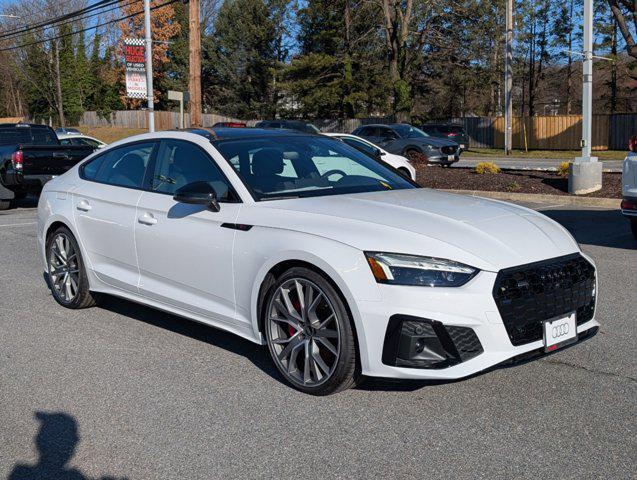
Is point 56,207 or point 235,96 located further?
point 235,96

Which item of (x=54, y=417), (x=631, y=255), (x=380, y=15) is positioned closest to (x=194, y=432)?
(x=54, y=417)

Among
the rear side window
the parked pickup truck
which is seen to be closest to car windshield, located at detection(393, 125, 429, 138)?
the rear side window

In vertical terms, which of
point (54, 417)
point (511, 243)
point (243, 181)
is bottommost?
point (54, 417)

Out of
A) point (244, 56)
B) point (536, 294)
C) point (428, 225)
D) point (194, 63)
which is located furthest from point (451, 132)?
point (536, 294)

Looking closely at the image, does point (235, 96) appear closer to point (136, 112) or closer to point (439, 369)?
point (136, 112)

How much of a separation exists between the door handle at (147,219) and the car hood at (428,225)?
3.27ft

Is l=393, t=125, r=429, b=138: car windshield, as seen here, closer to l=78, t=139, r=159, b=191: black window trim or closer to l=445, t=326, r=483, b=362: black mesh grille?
l=78, t=139, r=159, b=191: black window trim

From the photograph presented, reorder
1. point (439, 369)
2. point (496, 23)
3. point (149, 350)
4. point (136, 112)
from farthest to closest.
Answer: point (136, 112)
point (496, 23)
point (149, 350)
point (439, 369)

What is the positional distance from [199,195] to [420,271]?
5.48ft

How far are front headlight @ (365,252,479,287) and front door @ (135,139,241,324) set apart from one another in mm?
1252

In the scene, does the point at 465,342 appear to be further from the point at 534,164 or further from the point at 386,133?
the point at 534,164

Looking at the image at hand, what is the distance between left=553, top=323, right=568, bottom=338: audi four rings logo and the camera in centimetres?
426

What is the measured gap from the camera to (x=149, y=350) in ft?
18.6

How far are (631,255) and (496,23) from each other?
40605 millimetres
